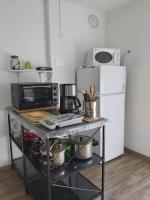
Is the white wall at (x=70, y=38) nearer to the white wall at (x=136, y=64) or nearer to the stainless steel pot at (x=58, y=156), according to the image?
the white wall at (x=136, y=64)

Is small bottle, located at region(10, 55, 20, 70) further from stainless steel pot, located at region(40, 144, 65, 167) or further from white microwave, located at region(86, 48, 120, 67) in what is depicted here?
stainless steel pot, located at region(40, 144, 65, 167)

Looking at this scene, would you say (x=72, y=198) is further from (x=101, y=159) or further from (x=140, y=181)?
(x=140, y=181)

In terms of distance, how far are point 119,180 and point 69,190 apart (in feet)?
2.30

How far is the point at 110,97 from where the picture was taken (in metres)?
2.54

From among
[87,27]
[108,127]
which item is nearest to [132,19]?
[87,27]

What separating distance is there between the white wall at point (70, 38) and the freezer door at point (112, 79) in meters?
→ 0.63

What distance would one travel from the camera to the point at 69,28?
8.95 ft

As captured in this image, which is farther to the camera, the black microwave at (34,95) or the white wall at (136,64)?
the white wall at (136,64)

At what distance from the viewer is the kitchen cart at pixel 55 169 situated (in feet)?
4.69

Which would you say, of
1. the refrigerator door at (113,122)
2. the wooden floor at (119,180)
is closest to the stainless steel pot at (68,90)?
the refrigerator door at (113,122)

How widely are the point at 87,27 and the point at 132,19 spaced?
2.32 ft

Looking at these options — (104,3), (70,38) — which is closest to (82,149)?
(70,38)

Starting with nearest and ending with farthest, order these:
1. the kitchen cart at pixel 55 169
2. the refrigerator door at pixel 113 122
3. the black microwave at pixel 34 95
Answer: the kitchen cart at pixel 55 169 → the black microwave at pixel 34 95 → the refrigerator door at pixel 113 122

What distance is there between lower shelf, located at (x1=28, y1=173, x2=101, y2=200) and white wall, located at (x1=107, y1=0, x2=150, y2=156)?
48.8 inches
